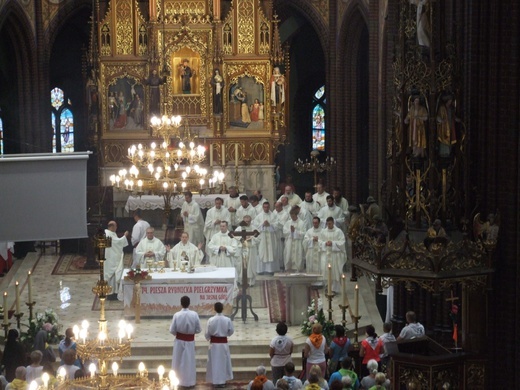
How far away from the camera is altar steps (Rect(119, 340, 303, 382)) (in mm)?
19891

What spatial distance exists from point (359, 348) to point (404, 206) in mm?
4732

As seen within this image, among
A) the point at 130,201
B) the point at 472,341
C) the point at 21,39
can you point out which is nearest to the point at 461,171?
the point at 472,341

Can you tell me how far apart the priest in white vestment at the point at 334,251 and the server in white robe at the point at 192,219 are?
12.1 feet

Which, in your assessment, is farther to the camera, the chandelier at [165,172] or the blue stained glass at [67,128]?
the blue stained glass at [67,128]

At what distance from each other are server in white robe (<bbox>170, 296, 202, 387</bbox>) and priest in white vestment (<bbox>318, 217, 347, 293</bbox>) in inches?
239

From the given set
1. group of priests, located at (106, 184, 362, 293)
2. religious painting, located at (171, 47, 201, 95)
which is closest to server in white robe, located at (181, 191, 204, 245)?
group of priests, located at (106, 184, 362, 293)

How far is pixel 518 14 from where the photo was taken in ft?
47.2

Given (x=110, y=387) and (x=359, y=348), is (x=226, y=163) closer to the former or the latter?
(x=359, y=348)

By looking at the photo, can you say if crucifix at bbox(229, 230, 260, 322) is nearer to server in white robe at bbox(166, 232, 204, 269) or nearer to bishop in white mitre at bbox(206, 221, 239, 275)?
server in white robe at bbox(166, 232, 204, 269)

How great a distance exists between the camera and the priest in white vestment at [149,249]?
2284cm

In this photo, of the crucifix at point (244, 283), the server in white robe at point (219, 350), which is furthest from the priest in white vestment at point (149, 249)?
the server in white robe at point (219, 350)

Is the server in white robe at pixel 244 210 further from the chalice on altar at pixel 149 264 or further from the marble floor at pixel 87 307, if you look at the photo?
the chalice on altar at pixel 149 264

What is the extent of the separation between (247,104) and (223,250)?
8.58m

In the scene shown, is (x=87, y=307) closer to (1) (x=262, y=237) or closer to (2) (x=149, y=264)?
(2) (x=149, y=264)
